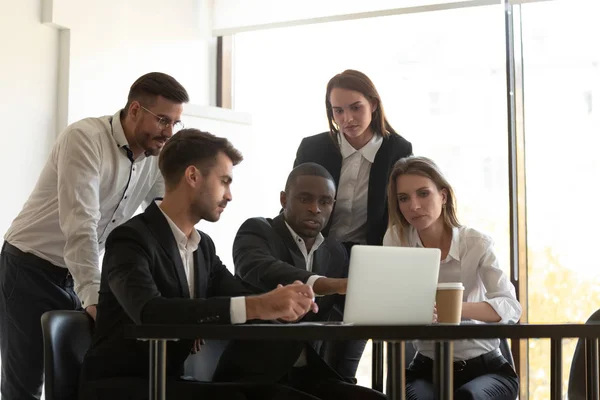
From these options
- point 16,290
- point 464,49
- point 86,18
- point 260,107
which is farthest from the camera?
point 260,107

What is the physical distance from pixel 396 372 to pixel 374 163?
144cm

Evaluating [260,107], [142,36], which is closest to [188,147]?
[142,36]

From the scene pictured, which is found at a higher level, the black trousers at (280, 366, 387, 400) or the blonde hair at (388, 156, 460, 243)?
the blonde hair at (388, 156, 460, 243)

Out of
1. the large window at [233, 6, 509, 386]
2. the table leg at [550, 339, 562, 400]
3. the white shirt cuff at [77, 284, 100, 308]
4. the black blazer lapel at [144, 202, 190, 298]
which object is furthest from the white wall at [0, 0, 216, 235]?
the table leg at [550, 339, 562, 400]

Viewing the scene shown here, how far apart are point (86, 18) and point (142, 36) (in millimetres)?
494

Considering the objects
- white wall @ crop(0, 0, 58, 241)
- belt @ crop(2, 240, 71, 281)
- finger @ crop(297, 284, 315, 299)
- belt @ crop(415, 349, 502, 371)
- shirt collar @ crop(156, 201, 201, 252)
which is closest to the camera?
finger @ crop(297, 284, 315, 299)

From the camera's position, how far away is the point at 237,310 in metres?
1.78

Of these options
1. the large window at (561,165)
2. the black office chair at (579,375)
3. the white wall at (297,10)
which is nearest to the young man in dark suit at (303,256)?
the black office chair at (579,375)

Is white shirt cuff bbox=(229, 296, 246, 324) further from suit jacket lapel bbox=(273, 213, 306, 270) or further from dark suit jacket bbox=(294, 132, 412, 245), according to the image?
dark suit jacket bbox=(294, 132, 412, 245)

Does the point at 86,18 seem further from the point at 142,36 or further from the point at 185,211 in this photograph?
the point at 185,211

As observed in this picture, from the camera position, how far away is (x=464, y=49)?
16.1ft

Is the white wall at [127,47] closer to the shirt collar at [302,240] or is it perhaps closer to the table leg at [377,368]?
the shirt collar at [302,240]

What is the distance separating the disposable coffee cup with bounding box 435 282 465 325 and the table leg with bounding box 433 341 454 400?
16cm

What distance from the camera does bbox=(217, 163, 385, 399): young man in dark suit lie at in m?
2.27
